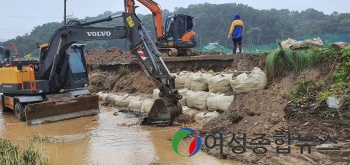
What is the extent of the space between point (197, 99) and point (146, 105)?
2106mm

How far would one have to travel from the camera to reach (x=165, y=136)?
24.0 feet

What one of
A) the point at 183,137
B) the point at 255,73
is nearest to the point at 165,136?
the point at 183,137

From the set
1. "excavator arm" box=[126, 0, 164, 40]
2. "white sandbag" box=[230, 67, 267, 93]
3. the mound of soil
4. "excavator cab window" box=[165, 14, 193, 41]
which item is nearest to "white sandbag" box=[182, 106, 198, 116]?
"white sandbag" box=[230, 67, 267, 93]

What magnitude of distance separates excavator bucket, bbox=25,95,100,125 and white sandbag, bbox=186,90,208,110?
3.08 metres

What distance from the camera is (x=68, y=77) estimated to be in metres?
10.4

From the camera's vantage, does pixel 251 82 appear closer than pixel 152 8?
Yes

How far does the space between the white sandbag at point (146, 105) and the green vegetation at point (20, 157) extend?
4945 mm

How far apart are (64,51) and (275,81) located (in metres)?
5.57

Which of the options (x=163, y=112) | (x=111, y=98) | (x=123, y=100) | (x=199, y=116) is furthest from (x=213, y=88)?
(x=111, y=98)

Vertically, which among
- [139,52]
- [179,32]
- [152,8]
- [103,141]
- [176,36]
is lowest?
[103,141]

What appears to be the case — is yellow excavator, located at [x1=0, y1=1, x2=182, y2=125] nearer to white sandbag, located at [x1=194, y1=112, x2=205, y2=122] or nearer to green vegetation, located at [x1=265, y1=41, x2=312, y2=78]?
white sandbag, located at [x1=194, y1=112, x2=205, y2=122]

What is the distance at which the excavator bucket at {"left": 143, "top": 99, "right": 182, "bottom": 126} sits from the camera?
805 centimetres

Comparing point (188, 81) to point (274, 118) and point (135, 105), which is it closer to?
point (135, 105)

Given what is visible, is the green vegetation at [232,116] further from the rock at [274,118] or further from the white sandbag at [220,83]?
the white sandbag at [220,83]
